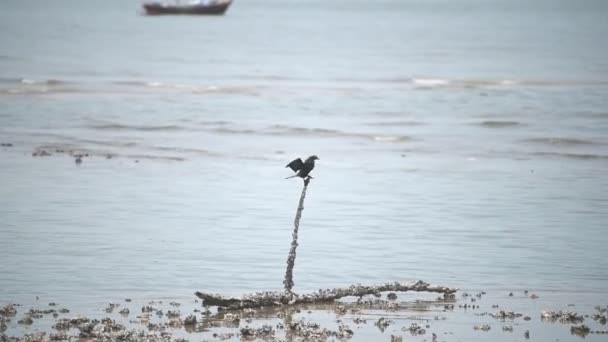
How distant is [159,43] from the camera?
106m

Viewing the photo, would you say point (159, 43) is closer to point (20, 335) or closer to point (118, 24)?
point (118, 24)

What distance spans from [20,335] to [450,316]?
18.9 feet

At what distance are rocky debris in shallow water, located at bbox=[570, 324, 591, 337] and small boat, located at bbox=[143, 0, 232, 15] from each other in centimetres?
14840

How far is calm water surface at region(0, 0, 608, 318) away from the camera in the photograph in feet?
63.4

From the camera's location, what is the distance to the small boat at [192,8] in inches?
6344

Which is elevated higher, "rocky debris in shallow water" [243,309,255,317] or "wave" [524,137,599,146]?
"wave" [524,137,599,146]

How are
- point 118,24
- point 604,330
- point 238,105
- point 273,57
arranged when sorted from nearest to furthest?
point 604,330, point 238,105, point 273,57, point 118,24

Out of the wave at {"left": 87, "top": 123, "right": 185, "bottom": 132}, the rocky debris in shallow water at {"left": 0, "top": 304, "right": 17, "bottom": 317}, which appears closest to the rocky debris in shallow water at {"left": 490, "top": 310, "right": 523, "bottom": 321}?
the rocky debris in shallow water at {"left": 0, "top": 304, "right": 17, "bottom": 317}

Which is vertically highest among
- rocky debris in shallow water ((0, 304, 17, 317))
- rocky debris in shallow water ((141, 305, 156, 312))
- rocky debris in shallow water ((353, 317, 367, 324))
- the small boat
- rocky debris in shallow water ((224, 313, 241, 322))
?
the small boat

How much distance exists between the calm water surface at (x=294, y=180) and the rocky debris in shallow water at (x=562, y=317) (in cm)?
178

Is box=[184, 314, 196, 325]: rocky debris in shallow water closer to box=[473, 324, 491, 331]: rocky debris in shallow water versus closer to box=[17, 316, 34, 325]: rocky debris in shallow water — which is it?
box=[17, 316, 34, 325]: rocky debris in shallow water

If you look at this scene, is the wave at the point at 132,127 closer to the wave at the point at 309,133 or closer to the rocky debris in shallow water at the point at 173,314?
the wave at the point at 309,133

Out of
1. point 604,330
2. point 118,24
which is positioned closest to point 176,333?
point 604,330

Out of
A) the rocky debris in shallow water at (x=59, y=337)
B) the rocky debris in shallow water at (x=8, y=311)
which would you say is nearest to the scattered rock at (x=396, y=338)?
the rocky debris in shallow water at (x=59, y=337)
